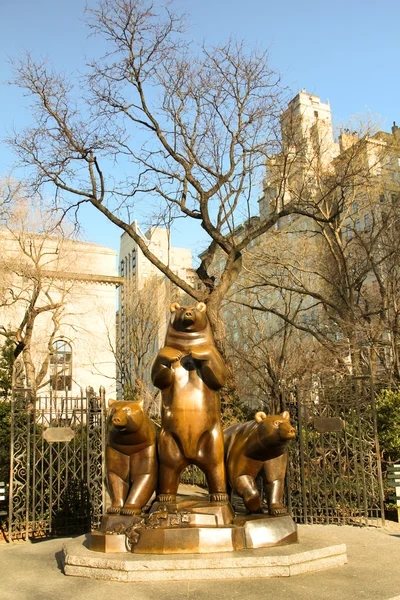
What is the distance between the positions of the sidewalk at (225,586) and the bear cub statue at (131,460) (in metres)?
1.04

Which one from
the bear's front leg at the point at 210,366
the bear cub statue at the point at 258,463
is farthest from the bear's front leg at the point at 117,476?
the bear's front leg at the point at 210,366

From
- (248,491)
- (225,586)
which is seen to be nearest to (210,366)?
(248,491)

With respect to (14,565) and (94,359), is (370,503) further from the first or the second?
(94,359)

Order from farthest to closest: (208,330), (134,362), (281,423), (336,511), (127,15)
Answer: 1. (134,362)
2. (127,15)
3. (336,511)
4. (208,330)
5. (281,423)

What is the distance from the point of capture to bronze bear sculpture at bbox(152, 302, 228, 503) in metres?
6.68

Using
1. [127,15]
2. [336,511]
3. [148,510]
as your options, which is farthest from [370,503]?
[127,15]

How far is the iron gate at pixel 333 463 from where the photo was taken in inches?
396

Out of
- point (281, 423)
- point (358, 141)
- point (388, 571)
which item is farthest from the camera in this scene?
point (358, 141)

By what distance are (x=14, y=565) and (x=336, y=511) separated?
5.98 m

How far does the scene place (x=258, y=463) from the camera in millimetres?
6859

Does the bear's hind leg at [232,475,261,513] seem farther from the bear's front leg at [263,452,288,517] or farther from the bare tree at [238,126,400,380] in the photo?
the bare tree at [238,126,400,380]

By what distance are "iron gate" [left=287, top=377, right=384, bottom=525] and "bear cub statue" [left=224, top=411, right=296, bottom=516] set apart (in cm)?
321

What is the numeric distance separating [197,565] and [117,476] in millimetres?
1519

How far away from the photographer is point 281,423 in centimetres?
668
